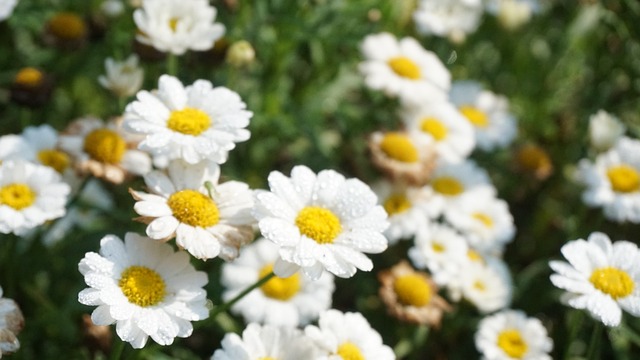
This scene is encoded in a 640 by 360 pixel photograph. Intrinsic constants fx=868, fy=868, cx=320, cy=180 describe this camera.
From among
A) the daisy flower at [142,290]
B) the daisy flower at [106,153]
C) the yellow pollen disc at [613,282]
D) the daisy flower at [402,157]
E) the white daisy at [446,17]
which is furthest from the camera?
the white daisy at [446,17]

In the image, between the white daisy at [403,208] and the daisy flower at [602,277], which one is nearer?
the daisy flower at [602,277]

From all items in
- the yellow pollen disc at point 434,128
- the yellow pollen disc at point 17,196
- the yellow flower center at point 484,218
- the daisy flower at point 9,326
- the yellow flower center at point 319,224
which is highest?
the yellow pollen disc at point 434,128

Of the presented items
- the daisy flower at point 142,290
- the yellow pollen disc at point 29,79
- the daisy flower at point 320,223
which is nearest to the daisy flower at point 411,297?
the daisy flower at point 320,223

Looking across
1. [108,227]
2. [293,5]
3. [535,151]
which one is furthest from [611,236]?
[108,227]

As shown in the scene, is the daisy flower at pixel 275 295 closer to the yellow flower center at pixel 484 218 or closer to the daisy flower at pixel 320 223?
the daisy flower at pixel 320 223

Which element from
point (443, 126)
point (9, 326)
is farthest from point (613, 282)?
point (9, 326)

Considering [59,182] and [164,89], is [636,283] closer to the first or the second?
[164,89]

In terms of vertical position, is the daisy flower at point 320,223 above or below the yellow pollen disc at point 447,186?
below
